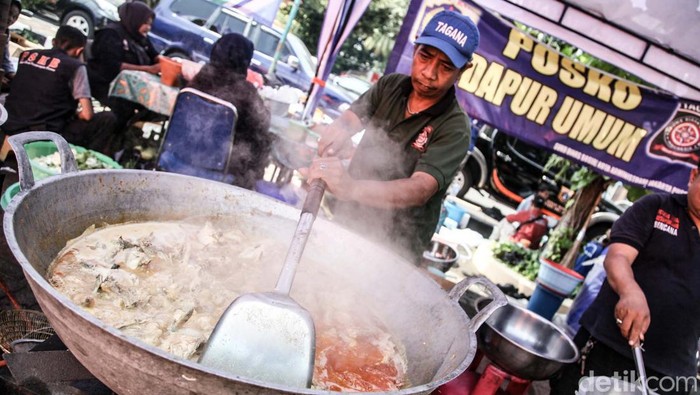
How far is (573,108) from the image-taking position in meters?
5.39

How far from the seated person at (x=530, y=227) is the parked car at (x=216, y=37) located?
5269 mm

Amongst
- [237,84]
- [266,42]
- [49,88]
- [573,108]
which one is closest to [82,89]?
[49,88]

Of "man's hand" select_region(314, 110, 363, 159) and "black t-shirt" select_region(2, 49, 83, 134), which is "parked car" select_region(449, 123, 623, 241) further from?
"black t-shirt" select_region(2, 49, 83, 134)

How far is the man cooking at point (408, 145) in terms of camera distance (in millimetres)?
2141

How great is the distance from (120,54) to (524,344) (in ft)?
19.7

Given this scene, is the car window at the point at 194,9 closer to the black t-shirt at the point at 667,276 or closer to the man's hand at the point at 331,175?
the man's hand at the point at 331,175

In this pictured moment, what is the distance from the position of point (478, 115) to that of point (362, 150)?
3.36 m

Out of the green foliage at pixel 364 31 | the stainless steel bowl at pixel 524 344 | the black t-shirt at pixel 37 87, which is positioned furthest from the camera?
the green foliage at pixel 364 31

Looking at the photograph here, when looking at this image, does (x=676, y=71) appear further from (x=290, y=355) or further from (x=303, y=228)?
(x=290, y=355)

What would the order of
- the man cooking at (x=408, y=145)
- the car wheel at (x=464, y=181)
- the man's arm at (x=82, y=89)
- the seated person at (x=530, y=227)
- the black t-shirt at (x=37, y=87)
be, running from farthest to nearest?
1. the car wheel at (x=464, y=181)
2. the seated person at (x=530, y=227)
3. the man's arm at (x=82, y=89)
4. the black t-shirt at (x=37, y=87)
5. the man cooking at (x=408, y=145)

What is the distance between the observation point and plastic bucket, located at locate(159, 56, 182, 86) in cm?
534

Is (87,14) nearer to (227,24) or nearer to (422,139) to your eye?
(227,24)

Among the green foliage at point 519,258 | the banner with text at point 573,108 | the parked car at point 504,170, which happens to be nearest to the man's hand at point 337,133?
the banner with text at point 573,108

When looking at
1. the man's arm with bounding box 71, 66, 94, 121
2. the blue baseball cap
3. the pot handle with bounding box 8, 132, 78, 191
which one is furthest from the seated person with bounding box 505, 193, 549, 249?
the pot handle with bounding box 8, 132, 78, 191
